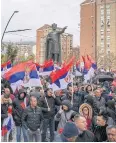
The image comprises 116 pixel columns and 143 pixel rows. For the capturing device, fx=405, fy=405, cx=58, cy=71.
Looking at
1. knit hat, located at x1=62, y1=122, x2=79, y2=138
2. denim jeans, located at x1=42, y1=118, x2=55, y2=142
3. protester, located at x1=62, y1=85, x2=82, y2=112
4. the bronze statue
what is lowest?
denim jeans, located at x1=42, y1=118, x2=55, y2=142

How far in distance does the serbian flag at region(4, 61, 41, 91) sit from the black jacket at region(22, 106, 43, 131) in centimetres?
190

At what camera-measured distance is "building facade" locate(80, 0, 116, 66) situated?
9925cm

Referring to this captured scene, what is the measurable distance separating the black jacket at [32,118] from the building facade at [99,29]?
87892 millimetres

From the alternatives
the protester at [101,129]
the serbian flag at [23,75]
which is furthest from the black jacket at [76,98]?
the protester at [101,129]

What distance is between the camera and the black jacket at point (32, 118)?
8.27 metres

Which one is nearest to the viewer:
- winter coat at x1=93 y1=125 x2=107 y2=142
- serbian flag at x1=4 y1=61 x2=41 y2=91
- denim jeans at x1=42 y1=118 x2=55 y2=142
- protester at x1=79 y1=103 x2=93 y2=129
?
winter coat at x1=93 y1=125 x2=107 y2=142

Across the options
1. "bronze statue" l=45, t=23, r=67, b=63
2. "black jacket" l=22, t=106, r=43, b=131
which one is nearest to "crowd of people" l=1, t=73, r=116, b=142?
"black jacket" l=22, t=106, r=43, b=131

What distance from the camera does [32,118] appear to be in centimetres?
827

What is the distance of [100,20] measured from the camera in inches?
4011

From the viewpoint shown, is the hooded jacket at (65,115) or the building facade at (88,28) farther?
the building facade at (88,28)

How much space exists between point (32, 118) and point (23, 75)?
7.85ft

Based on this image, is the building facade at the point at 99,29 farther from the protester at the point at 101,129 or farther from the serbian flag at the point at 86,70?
the protester at the point at 101,129

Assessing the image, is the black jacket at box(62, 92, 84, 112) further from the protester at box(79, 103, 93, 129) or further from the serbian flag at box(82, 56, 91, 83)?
the serbian flag at box(82, 56, 91, 83)

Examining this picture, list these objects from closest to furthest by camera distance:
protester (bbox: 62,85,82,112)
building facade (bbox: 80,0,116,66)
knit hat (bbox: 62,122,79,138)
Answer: knit hat (bbox: 62,122,79,138)
protester (bbox: 62,85,82,112)
building facade (bbox: 80,0,116,66)
